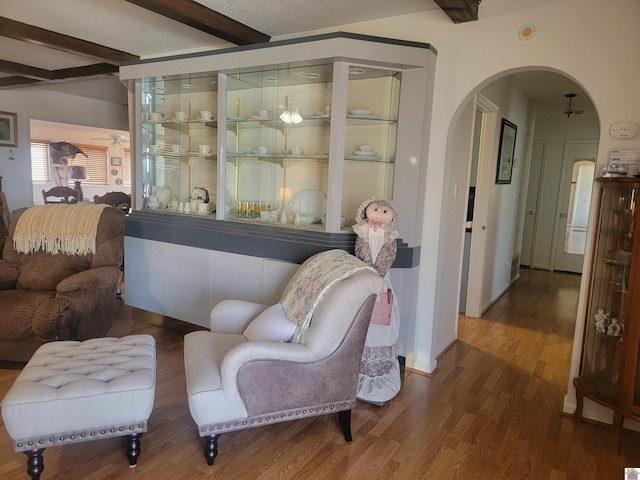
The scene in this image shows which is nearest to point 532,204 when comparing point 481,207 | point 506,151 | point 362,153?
point 506,151

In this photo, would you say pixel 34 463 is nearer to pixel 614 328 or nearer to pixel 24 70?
pixel 614 328

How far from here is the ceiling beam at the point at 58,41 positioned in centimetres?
337

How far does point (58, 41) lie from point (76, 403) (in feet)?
10.6

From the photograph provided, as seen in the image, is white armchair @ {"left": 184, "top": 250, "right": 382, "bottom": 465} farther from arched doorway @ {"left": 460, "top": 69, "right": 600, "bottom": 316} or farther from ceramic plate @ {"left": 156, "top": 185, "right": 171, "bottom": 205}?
ceramic plate @ {"left": 156, "top": 185, "right": 171, "bottom": 205}

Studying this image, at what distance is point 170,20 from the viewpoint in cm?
316

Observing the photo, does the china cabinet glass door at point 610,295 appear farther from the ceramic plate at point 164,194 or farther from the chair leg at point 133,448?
the ceramic plate at point 164,194

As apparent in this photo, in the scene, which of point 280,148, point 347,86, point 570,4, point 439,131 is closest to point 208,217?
point 280,148

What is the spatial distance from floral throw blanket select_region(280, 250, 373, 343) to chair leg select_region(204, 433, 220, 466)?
0.57 m

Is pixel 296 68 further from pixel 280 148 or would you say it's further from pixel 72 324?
pixel 72 324

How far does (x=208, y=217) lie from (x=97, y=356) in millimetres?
1568

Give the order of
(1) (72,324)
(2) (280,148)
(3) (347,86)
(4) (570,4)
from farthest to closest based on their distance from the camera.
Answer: (2) (280,148), (1) (72,324), (3) (347,86), (4) (570,4)

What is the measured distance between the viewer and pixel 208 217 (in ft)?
11.3

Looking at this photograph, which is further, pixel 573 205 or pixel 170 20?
pixel 573 205

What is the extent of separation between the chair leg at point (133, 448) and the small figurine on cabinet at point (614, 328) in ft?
7.95
